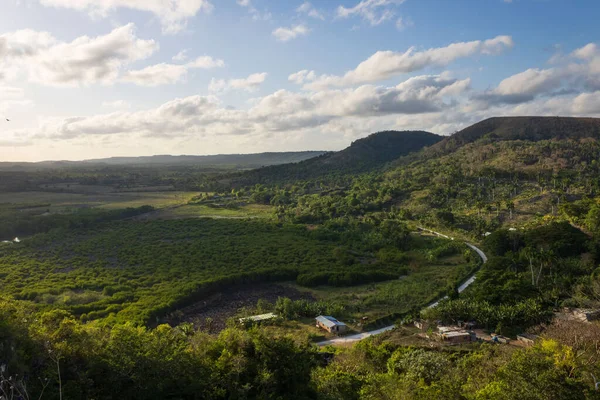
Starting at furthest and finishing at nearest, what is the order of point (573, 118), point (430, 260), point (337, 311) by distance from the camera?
point (573, 118) → point (430, 260) → point (337, 311)

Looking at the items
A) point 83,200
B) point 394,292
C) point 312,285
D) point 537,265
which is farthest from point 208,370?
point 83,200

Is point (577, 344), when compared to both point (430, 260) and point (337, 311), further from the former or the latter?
point (430, 260)

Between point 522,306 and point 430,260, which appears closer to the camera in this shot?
point 522,306

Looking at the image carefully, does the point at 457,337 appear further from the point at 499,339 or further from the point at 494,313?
the point at 494,313

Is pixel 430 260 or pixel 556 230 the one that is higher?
pixel 556 230

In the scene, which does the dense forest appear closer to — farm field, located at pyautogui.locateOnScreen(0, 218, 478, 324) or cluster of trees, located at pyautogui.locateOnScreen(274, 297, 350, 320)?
cluster of trees, located at pyautogui.locateOnScreen(274, 297, 350, 320)

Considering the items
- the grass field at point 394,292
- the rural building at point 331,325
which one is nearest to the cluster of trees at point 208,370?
the rural building at point 331,325

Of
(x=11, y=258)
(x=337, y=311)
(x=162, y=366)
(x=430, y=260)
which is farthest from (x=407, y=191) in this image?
(x=162, y=366)
